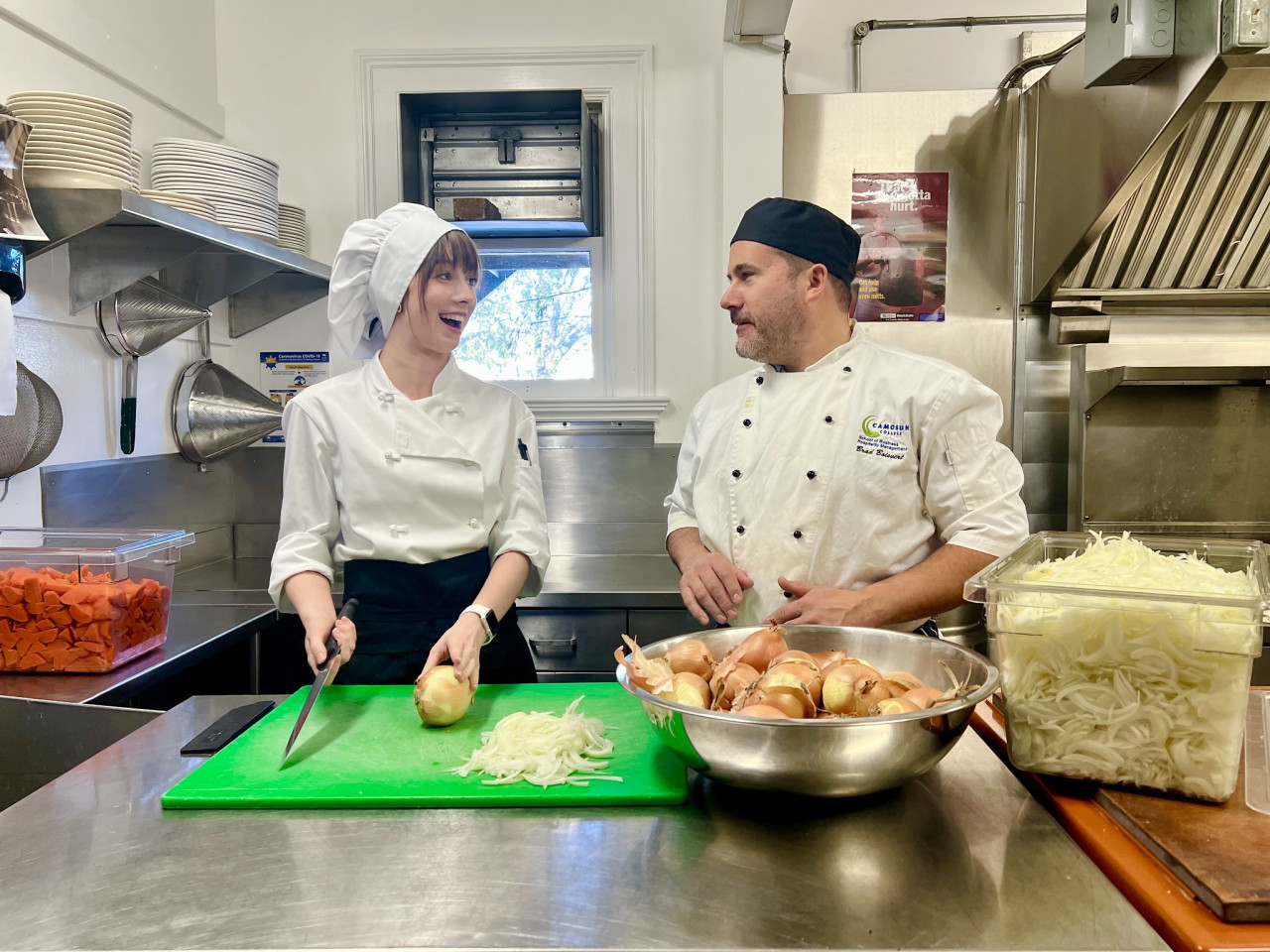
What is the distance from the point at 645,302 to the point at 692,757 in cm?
248

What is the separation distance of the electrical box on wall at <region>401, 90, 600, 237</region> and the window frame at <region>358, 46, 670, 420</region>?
5cm

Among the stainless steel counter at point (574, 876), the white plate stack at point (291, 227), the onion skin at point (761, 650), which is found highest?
the white plate stack at point (291, 227)

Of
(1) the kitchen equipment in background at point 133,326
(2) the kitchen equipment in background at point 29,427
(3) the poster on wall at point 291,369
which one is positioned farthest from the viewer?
(3) the poster on wall at point 291,369

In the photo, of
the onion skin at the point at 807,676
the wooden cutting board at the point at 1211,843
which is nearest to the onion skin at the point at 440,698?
the onion skin at the point at 807,676

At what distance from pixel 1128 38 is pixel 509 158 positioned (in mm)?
1960

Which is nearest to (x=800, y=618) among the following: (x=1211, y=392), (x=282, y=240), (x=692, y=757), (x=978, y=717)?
(x=978, y=717)

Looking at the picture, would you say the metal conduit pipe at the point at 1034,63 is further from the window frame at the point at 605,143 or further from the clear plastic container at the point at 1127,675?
the clear plastic container at the point at 1127,675

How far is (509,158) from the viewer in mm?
3164

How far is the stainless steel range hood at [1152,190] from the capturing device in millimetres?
2086

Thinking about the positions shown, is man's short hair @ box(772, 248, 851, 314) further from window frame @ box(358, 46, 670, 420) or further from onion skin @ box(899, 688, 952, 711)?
window frame @ box(358, 46, 670, 420)

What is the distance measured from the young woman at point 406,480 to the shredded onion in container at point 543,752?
0.51 m

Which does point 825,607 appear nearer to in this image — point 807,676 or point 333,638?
point 807,676

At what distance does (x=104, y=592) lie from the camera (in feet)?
5.90

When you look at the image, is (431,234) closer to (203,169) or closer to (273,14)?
(203,169)
